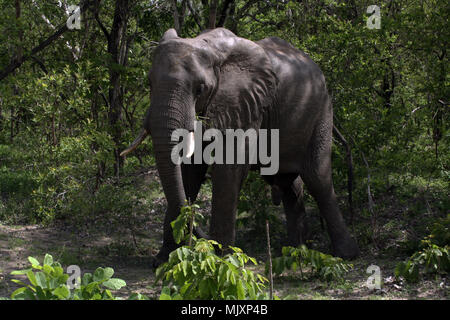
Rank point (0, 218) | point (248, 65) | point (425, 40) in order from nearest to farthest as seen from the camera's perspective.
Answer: point (248, 65), point (425, 40), point (0, 218)

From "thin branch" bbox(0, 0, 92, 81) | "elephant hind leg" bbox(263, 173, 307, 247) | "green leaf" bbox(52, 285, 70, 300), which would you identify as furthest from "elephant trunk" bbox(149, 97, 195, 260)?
"thin branch" bbox(0, 0, 92, 81)

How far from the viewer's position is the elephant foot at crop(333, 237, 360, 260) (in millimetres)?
8133

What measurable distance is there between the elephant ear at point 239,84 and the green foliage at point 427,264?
2.34 metres

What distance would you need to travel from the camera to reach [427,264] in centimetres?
647

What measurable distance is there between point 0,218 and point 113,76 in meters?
3.18

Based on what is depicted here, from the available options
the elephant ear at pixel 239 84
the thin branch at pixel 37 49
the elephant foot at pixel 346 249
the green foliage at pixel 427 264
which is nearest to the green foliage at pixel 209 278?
the green foliage at pixel 427 264

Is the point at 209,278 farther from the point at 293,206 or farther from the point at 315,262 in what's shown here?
the point at 293,206

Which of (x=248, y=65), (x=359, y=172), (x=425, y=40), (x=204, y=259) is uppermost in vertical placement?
(x=425, y=40)

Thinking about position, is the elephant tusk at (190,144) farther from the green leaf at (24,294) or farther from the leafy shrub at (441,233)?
the green leaf at (24,294)

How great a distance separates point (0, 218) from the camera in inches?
395

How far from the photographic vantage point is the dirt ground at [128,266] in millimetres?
6305

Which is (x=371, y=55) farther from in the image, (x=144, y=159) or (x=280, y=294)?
(x=144, y=159)
